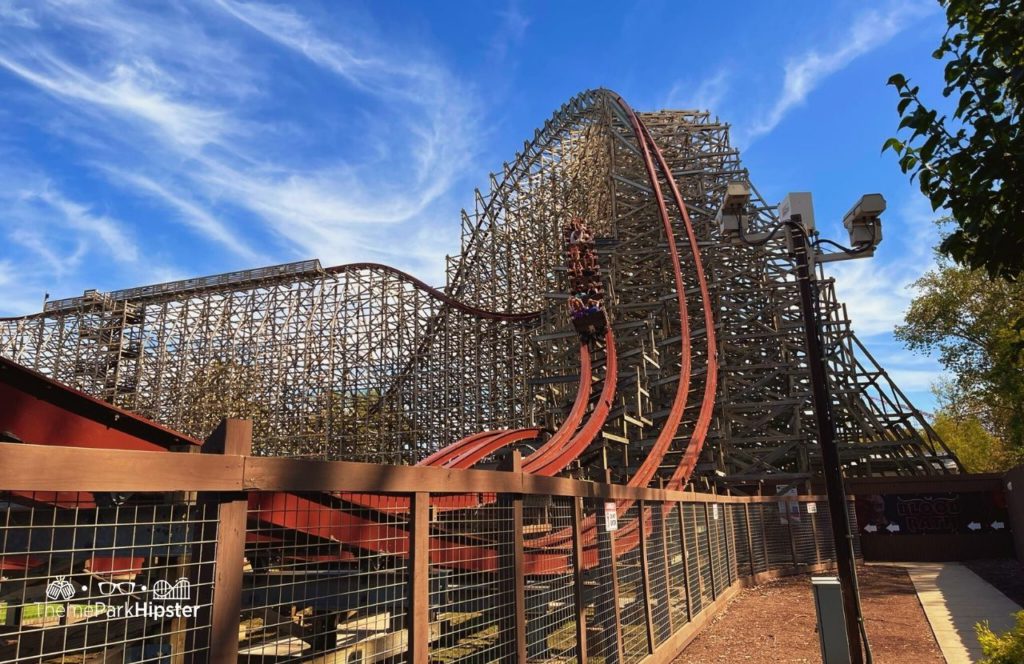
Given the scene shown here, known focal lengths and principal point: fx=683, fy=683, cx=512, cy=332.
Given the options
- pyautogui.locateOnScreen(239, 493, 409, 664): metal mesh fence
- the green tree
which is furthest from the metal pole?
the green tree

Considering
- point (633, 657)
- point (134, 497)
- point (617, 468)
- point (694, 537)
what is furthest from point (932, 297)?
point (134, 497)

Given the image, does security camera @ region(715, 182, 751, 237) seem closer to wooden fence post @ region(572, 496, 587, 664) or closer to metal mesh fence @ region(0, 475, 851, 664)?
metal mesh fence @ region(0, 475, 851, 664)

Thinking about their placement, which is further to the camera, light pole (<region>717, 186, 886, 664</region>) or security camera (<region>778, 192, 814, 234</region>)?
security camera (<region>778, 192, 814, 234</region>)

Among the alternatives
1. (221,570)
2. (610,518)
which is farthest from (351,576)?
(610,518)

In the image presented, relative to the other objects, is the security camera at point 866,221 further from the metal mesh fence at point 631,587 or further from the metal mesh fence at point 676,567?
the metal mesh fence at point 676,567

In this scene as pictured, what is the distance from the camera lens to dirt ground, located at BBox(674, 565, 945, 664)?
6539 millimetres

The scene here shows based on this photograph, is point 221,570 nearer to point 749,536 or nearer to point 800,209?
point 800,209

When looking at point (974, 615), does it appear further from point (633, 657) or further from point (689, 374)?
point (689, 374)

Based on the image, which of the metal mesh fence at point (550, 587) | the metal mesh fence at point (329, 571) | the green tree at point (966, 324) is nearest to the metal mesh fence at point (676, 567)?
the metal mesh fence at point (550, 587)

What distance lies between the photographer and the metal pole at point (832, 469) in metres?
5.16

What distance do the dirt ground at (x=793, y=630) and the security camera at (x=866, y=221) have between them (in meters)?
3.85

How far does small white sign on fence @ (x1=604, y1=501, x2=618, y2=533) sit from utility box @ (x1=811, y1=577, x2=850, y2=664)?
174 centimetres

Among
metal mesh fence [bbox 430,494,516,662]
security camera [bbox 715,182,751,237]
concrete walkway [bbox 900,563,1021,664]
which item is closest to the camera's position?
metal mesh fence [bbox 430,494,516,662]

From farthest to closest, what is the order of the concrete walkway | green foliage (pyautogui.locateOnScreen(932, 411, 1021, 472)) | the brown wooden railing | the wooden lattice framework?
green foliage (pyautogui.locateOnScreen(932, 411, 1021, 472)) → the wooden lattice framework → the concrete walkway → the brown wooden railing
